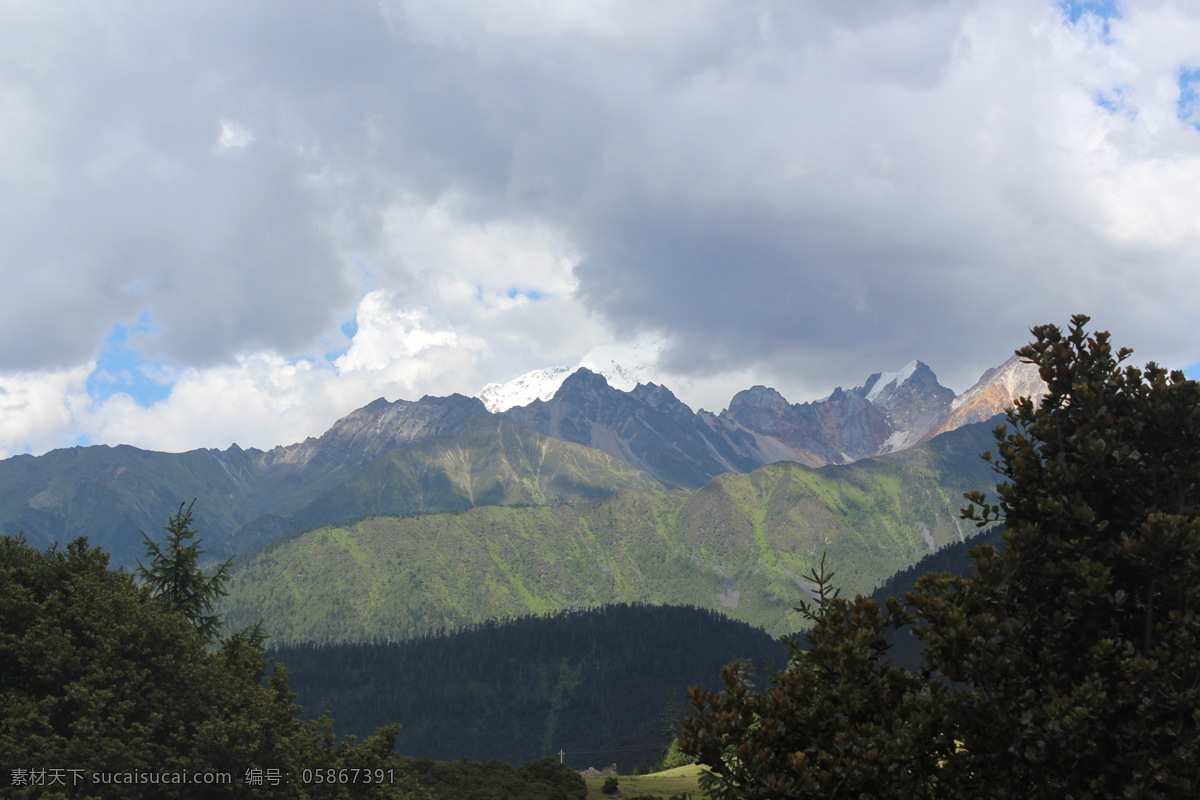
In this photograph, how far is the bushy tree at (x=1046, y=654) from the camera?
52.3 feet

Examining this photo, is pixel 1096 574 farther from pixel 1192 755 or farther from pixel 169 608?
pixel 169 608

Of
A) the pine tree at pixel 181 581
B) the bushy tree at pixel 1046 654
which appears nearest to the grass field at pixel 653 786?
the pine tree at pixel 181 581

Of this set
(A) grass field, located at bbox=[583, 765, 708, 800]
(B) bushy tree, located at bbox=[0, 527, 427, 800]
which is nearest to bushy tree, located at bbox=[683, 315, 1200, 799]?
(B) bushy tree, located at bbox=[0, 527, 427, 800]

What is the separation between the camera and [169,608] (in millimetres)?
67125

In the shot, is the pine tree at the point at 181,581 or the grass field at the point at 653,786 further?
the grass field at the point at 653,786

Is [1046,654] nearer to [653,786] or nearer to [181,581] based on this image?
[181,581]

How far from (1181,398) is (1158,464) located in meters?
1.47

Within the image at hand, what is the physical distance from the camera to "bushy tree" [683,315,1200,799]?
16.0 metres

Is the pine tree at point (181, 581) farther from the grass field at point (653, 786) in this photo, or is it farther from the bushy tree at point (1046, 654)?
the bushy tree at point (1046, 654)

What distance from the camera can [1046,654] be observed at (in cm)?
1728

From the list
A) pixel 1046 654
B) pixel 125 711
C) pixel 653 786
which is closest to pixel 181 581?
pixel 125 711

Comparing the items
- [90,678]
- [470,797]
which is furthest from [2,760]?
[470,797]

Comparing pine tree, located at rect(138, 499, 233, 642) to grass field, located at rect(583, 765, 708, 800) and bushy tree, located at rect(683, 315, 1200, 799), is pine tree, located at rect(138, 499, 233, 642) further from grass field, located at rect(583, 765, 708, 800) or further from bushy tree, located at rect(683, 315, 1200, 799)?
bushy tree, located at rect(683, 315, 1200, 799)

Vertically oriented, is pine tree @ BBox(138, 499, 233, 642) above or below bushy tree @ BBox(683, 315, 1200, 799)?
above
